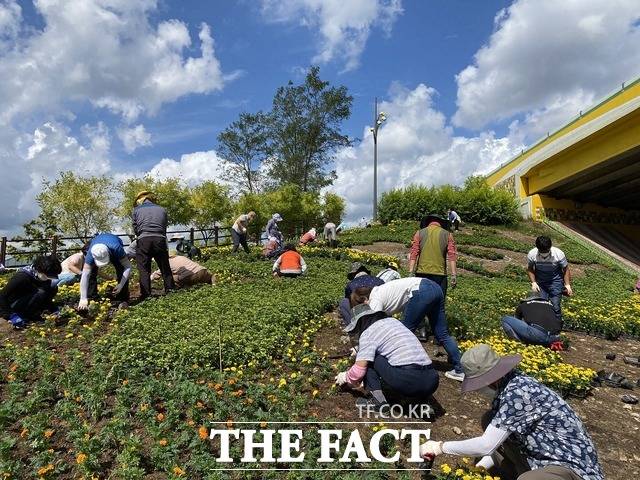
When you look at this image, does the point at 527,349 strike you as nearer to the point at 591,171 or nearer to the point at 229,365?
the point at 229,365

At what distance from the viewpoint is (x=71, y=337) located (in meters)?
6.64

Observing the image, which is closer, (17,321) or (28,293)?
(17,321)

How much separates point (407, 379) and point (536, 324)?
3.84 metres

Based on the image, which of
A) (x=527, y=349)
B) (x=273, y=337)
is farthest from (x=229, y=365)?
(x=527, y=349)

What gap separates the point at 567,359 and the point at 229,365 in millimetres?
5168

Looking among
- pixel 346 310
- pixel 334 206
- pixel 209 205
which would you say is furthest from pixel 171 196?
pixel 346 310

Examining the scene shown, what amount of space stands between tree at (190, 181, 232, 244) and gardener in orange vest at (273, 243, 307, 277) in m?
23.5

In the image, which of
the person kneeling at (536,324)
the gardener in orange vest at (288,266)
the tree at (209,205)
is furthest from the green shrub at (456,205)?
the person kneeling at (536,324)

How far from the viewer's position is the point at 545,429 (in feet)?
9.87

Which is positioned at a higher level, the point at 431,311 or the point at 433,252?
the point at 433,252

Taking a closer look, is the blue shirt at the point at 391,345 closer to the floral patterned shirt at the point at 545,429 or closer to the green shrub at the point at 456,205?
the floral patterned shirt at the point at 545,429

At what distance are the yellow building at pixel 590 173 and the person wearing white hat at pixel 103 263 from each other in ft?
77.7

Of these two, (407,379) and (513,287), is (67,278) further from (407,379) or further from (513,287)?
(513,287)

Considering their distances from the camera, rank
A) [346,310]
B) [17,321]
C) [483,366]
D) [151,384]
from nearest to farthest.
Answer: [483,366]
[151,384]
[346,310]
[17,321]
